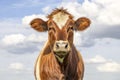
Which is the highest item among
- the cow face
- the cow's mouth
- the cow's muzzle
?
the cow face

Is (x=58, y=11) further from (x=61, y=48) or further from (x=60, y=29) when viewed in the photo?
(x=61, y=48)

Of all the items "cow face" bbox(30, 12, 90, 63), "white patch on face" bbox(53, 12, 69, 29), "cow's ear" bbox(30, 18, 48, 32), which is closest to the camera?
"cow face" bbox(30, 12, 90, 63)

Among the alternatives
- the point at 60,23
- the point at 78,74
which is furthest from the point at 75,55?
the point at 60,23

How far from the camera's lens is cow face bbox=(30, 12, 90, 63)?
1562cm

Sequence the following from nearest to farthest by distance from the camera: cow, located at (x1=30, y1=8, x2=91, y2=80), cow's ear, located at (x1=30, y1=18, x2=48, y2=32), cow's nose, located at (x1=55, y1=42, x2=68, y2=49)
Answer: cow's nose, located at (x1=55, y1=42, x2=68, y2=49), cow, located at (x1=30, y1=8, x2=91, y2=80), cow's ear, located at (x1=30, y1=18, x2=48, y2=32)

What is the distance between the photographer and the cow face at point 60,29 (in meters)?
15.6

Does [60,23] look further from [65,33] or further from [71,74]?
[71,74]

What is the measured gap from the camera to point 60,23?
16.3 m

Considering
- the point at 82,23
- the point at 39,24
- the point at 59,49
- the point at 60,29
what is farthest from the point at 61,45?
the point at 82,23

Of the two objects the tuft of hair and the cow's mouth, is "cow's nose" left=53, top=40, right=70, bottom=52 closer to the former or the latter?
the cow's mouth

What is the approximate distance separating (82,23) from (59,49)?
219 centimetres

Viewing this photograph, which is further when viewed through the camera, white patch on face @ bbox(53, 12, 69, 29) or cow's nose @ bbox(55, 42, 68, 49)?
white patch on face @ bbox(53, 12, 69, 29)

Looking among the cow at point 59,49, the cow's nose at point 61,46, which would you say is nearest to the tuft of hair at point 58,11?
the cow at point 59,49

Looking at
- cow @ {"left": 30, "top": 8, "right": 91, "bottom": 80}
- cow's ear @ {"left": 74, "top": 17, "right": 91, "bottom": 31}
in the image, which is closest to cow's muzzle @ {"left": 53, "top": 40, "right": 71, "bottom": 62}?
cow @ {"left": 30, "top": 8, "right": 91, "bottom": 80}
